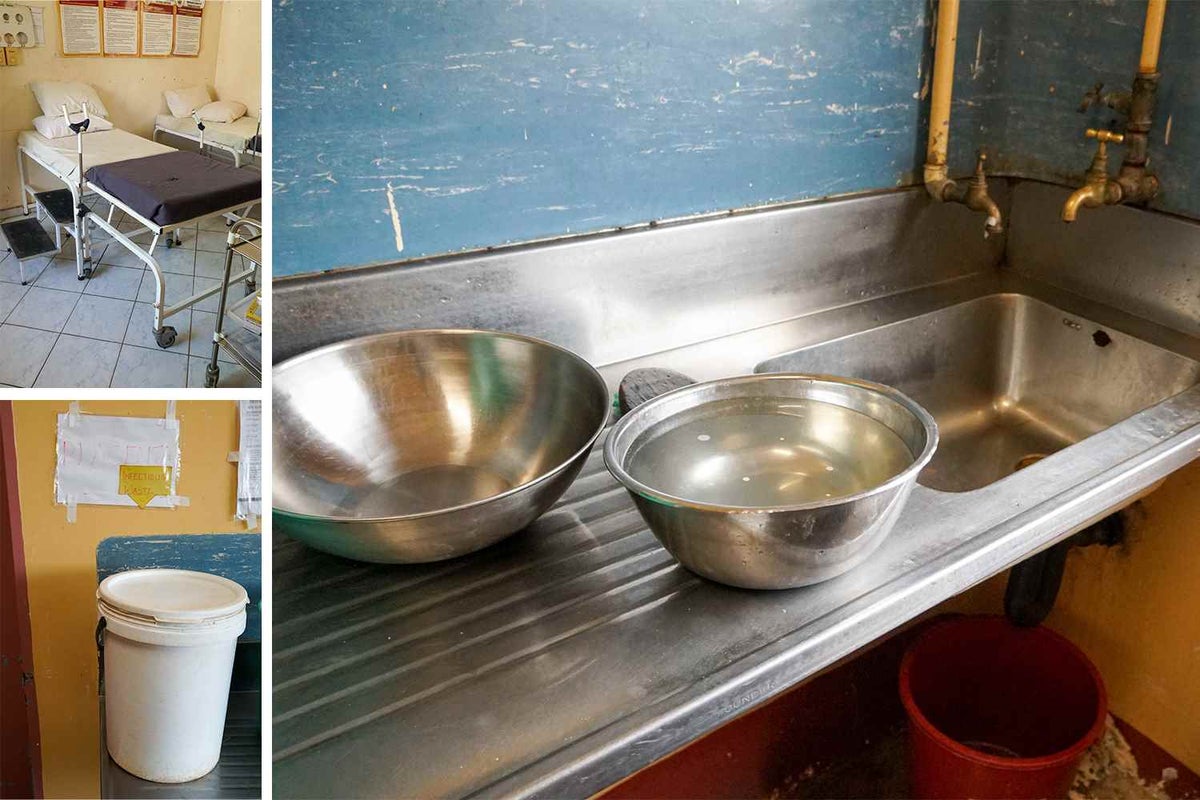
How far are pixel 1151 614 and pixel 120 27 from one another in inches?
71.6

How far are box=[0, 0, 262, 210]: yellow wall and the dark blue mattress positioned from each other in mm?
45

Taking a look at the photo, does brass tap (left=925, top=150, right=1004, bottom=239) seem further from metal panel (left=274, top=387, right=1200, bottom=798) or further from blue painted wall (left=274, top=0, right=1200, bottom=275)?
metal panel (left=274, top=387, right=1200, bottom=798)

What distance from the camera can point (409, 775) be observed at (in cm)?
76

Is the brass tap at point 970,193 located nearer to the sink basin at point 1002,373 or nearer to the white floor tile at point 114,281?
the sink basin at point 1002,373

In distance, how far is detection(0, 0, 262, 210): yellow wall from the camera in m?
0.89

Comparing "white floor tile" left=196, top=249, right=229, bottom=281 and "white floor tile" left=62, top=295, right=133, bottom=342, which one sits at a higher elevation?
"white floor tile" left=196, top=249, right=229, bottom=281

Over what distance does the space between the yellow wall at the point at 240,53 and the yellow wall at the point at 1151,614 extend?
1.52 meters

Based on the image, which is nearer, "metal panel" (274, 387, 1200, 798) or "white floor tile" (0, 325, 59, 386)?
"metal panel" (274, 387, 1200, 798)

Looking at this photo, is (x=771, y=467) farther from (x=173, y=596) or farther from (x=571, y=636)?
(x=173, y=596)

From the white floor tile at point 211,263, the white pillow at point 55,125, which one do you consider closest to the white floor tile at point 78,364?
the white floor tile at point 211,263

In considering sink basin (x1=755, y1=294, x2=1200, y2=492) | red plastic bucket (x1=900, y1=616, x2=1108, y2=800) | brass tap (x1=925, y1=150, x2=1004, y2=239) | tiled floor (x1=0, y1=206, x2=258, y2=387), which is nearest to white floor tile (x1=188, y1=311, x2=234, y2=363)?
tiled floor (x1=0, y1=206, x2=258, y2=387)

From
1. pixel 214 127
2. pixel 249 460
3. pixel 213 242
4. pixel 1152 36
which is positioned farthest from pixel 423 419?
pixel 1152 36

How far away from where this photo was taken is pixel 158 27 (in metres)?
0.91

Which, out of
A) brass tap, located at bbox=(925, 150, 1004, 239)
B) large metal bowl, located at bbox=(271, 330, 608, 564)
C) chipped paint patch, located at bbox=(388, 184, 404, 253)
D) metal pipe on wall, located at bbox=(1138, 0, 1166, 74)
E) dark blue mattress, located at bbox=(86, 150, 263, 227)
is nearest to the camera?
dark blue mattress, located at bbox=(86, 150, 263, 227)
